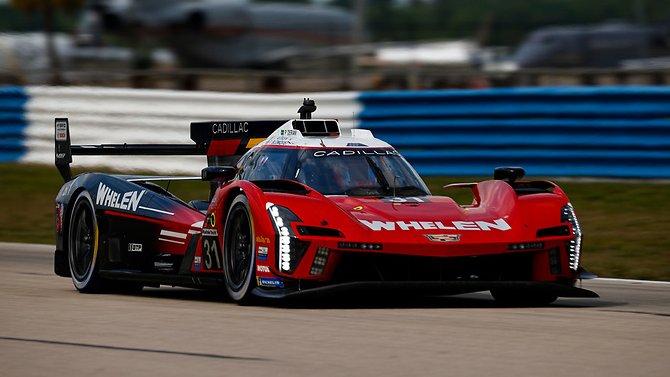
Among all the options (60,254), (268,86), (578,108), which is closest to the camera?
(60,254)

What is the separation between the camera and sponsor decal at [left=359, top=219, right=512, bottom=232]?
8562 mm

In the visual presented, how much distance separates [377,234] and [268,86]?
45.5 feet

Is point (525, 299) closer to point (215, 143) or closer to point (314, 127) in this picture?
point (314, 127)

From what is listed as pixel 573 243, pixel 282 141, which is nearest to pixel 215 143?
pixel 282 141

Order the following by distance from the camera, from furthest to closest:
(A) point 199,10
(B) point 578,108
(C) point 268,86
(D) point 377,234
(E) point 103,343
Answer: (A) point 199,10
(C) point 268,86
(B) point 578,108
(D) point 377,234
(E) point 103,343

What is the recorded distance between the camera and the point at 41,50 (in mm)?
25312

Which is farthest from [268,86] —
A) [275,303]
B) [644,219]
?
[275,303]

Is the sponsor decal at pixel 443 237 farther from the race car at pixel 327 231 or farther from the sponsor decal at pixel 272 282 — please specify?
the sponsor decal at pixel 272 282

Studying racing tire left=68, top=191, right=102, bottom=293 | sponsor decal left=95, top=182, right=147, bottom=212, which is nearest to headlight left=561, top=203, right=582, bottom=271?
sponsor decal left=95, top=182, right=147, bottom=212

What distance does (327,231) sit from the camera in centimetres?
852

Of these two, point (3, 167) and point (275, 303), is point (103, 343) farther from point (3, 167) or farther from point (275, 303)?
point (3, 167)

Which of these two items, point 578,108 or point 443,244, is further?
point 578,108

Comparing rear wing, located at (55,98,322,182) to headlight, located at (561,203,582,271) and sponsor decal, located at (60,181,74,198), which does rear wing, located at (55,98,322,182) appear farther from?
headlight, located at (561,203,582,271)

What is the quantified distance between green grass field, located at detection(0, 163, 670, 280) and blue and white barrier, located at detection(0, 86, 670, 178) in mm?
227
